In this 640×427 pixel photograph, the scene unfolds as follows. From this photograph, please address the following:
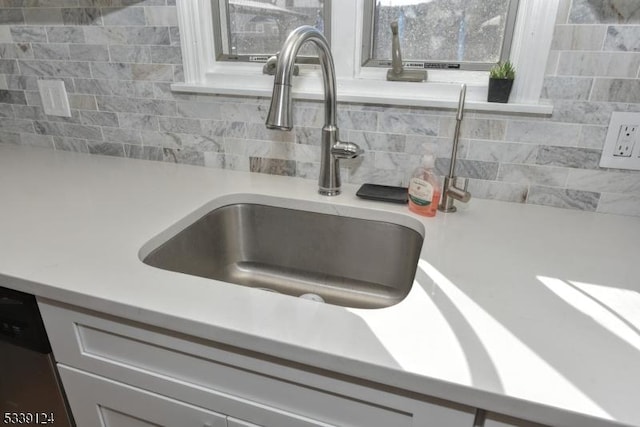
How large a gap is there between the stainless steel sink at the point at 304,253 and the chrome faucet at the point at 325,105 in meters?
0.12

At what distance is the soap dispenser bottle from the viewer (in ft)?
3.13

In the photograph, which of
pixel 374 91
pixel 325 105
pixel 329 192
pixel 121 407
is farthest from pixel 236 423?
pixel 374 91

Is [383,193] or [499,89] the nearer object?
[499,89]

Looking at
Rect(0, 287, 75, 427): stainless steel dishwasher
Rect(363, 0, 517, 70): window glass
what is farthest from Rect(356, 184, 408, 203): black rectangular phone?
Rect(0, 287, 75, 427): stainless steel dishwasher

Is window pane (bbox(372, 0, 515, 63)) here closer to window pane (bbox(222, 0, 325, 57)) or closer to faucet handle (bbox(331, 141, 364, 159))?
window pane (bbox(222, 0, 325, 57))

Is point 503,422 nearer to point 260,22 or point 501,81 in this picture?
point 501,81

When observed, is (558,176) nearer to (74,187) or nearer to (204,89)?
(204,89)

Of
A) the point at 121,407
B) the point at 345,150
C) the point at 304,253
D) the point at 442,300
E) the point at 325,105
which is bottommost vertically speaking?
the point at 121,407

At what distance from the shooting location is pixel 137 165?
1.36 meters

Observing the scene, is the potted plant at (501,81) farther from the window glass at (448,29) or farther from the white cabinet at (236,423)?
the white cabinet at (236,423)

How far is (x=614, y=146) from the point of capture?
3.09 feet

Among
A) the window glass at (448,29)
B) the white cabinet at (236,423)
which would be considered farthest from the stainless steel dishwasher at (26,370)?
the window glass at (448,29)

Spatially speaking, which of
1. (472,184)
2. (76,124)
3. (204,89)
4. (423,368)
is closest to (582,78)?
(472,184)

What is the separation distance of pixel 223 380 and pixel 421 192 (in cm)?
59
